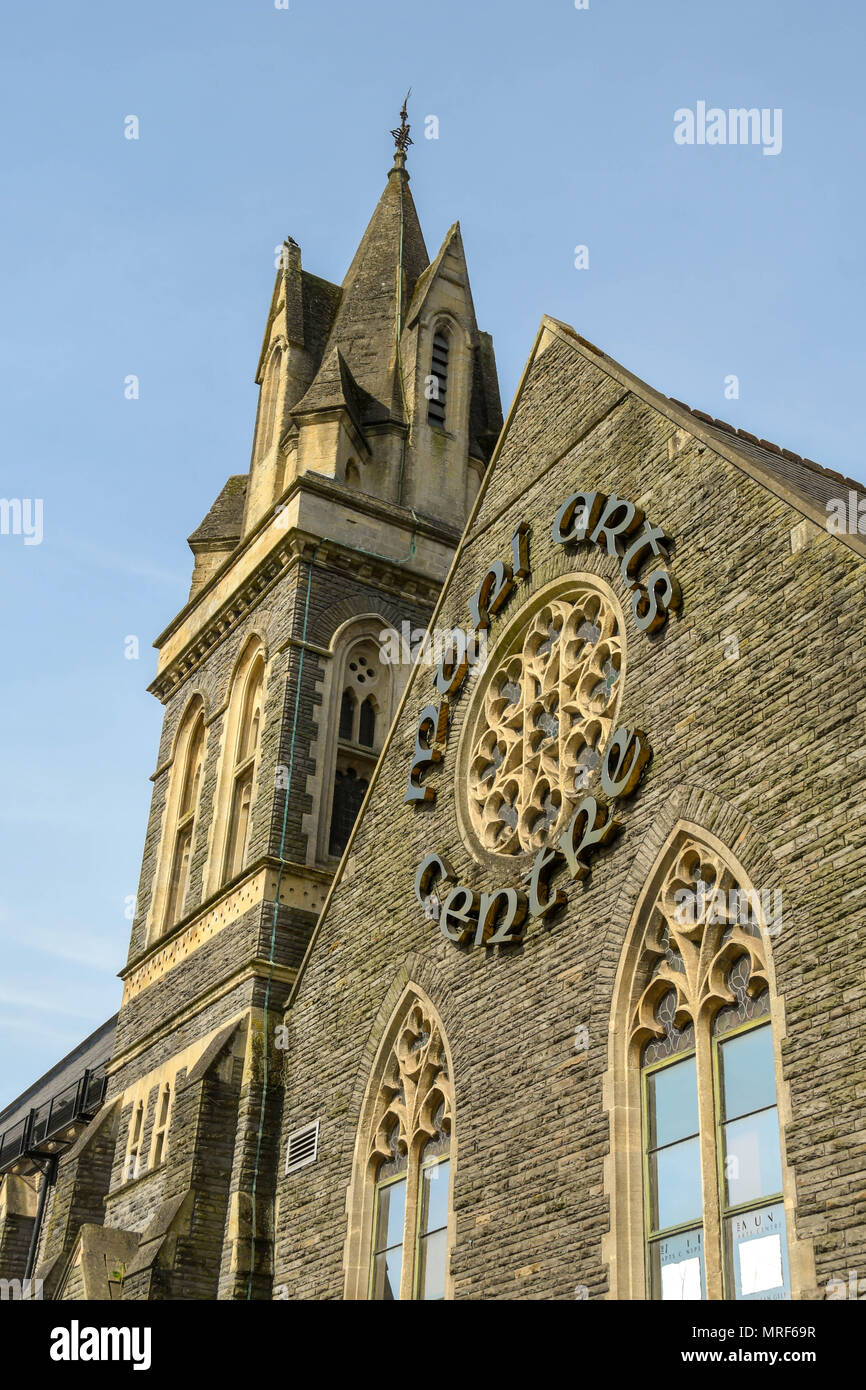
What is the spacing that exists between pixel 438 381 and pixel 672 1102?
1827 cm

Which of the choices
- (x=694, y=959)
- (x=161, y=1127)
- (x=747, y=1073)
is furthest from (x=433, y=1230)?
(x=161, y=1127)

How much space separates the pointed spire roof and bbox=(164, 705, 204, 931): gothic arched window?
216 inches

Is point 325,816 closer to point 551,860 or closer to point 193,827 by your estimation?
point 193,827

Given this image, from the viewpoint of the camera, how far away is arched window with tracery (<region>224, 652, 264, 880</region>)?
23.7 metres

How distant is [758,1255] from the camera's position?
11.4 meters

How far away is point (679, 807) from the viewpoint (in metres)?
13.5

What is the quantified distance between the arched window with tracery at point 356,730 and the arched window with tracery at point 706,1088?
9.89 meters

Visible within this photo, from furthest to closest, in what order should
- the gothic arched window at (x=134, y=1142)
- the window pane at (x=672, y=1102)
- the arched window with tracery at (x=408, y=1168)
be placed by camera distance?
the gothic arched window at (x=134, y=1142) → the arched window with tracery at (x=408, y=1168) → the window pane at (x=672, y=1102)

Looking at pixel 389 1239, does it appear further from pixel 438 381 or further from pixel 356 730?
pixel 438 381

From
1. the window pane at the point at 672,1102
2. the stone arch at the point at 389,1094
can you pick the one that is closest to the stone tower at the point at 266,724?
the stone arch at the point at 389,1094

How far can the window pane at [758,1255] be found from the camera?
36.7 ft

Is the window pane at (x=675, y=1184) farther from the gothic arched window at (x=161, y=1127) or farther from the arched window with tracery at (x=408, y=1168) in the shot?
the gothic arched window at (x=161, y=1127)

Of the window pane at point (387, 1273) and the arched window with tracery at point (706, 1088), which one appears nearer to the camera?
the arched window with tracery at point (706, 1088)

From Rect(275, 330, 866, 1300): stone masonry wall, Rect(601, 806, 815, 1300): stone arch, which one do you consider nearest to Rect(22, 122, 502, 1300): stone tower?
Rect(275, 330, 866, 1300): stone masonry wall
